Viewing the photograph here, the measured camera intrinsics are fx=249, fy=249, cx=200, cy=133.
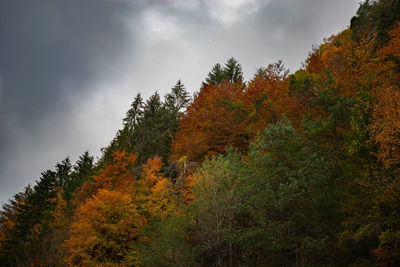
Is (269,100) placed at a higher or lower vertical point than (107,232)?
higher

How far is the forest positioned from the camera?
1328 centimetres

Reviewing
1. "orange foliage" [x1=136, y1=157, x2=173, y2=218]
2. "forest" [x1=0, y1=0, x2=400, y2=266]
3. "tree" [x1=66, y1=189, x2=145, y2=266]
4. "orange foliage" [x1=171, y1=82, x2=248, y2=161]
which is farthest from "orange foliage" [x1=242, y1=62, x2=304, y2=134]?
"tree" [x1=66, y1=189, x2=145, y2=266]

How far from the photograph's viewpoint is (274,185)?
15.5 meters

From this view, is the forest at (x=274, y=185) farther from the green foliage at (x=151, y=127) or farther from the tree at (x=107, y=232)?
the green foliage at (x=151, y=127)

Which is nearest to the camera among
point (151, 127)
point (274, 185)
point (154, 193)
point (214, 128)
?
point (274, 185)

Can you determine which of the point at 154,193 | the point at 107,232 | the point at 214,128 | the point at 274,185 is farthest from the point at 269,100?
the point at 107,232

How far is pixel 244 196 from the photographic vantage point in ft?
55.1

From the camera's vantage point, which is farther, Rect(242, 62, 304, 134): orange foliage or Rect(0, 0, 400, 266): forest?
Rect(242, 62, 304, 134): orange foliage

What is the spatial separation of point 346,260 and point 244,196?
6620 millimetres

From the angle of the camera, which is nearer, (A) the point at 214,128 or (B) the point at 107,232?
(B) the point at 107,232

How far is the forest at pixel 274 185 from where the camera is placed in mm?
13281

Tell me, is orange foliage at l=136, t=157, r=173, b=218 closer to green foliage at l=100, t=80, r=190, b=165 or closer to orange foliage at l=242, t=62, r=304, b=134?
green foliage at l=100, t=80, r=190, b=165

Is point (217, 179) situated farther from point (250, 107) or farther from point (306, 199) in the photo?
point (250, 107)

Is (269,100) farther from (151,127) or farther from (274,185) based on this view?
(151,127)
